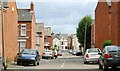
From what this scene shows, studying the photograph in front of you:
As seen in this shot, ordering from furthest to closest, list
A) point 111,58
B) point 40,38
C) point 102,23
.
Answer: point 40,38
point 102,23
point 111,58

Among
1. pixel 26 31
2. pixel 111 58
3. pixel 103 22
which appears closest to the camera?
pixel 111 58

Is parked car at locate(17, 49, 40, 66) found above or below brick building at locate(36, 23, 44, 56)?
below

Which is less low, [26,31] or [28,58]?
[26,31]

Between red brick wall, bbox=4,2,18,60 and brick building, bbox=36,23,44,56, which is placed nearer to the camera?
red brick wall, bbox=4,2,18,60

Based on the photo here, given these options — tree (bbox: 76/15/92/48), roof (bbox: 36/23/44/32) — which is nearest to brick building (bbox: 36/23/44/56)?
roof (bbox: 36/23/44/32)

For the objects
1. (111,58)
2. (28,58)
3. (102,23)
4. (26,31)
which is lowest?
(28,58)

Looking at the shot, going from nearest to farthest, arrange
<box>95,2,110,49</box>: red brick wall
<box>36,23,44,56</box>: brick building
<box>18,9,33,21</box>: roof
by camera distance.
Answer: <box>18,9,33,21</box>: roof, <box>95,2,110,49</box>: red brick wall, <box>36,23,44,56</box>: brick building

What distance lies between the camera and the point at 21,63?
3178cm

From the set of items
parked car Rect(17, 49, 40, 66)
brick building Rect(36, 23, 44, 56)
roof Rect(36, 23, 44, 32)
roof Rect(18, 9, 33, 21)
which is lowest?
parked car Rect(17, 49, 40, 66)

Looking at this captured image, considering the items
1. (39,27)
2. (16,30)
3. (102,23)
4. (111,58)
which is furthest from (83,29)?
(111,58)

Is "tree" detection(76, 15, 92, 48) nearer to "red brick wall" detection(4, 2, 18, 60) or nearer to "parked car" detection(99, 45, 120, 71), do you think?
"red brick wall" detection(4, 2, 18, 60)

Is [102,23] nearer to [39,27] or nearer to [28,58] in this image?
[39,27]

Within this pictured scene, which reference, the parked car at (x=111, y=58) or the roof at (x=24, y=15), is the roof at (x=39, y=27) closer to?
the roof at (x=24, y=15)

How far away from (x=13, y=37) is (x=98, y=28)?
31.0 metres
